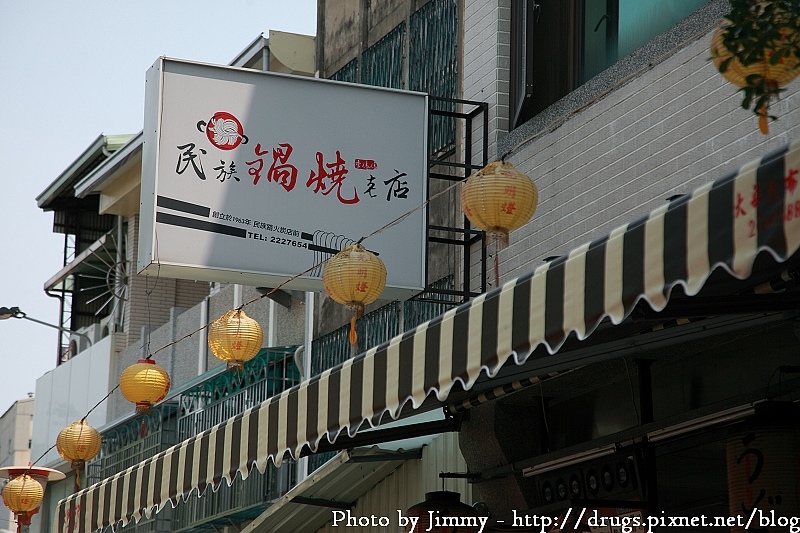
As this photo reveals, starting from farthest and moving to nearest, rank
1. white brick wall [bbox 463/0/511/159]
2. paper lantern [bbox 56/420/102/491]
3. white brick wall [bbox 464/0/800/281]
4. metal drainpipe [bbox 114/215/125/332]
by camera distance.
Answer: metal drainpipe [bbox 114/215/125/332]
paper lantern [bbox 56/420/102/491]
white brick wall [bbox 463/0/511/159]
white brick wall [bbox 464/0/800/281]

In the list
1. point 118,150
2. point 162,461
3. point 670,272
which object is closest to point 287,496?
point 162,461

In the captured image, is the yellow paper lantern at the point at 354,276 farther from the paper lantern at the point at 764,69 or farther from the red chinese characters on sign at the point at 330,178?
the paper lantern at the point at 764,69

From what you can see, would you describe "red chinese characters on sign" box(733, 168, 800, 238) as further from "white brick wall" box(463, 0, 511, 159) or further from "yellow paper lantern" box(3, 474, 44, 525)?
"yellow paper lantern" box(3, 474, 44, 525)

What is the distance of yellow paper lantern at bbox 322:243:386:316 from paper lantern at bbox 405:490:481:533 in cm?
163

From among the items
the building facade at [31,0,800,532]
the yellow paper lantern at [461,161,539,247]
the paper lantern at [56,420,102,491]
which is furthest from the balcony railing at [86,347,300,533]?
the yellow paper lantern at [461,161,539,247]

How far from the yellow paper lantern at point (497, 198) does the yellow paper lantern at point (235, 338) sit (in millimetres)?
3230

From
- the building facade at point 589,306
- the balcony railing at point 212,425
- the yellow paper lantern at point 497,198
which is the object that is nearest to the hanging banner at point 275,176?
the building facade at point 589,306

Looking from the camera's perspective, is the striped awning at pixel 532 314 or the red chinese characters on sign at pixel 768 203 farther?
the striped awning at pixel 532 314

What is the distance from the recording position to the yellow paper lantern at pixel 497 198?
8.60m

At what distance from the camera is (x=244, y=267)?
10.3 m

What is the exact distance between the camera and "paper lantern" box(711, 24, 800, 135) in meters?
4.83

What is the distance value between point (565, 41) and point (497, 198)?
123 inches

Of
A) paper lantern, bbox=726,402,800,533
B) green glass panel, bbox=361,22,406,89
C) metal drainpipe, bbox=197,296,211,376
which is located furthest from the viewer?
metal drainpipe, bbox=197,296,211,376

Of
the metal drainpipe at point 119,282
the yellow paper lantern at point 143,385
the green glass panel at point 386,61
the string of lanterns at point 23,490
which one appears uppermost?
the metal drainpipe at point 119,282
